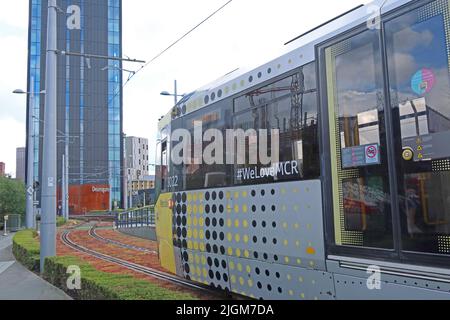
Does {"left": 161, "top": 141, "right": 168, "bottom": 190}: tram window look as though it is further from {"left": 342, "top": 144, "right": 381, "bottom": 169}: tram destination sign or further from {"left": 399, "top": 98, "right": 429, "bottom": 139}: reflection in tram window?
{"left": 399, "top": 98, "right": 429, "bottom": 139}: reflection in tram window

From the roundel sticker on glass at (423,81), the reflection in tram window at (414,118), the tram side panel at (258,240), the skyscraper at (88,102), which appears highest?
the skyscraper at (88,102)

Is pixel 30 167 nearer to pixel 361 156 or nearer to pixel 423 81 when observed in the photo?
pixel 361 156

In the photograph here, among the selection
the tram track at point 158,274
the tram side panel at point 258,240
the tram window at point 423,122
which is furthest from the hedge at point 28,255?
the tram window at point 423,122

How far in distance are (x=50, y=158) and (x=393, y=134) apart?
9754 millimetres

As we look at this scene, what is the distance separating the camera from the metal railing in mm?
24695

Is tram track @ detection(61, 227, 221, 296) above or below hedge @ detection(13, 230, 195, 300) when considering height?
below

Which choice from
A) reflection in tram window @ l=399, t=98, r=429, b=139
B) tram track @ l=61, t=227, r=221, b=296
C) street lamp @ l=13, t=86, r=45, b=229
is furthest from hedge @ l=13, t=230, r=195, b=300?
street lamp @ l=13, t=86, r=45, b=229

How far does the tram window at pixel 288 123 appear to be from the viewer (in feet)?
18.6

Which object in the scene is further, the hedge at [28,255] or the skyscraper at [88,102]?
the skyscraper at [88,102]

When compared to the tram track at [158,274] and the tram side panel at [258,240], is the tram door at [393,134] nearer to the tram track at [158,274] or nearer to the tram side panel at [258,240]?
the tram side panel at [258,240]

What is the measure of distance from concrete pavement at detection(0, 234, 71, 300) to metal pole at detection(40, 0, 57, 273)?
26.7 inches

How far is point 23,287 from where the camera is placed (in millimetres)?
10133

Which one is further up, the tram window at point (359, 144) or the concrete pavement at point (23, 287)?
the tram window at point (359, 144)

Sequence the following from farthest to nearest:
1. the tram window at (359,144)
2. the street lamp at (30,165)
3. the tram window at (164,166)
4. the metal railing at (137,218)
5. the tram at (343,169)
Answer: the street lamp at (30,165) → the metal railing at (137,218) → the tram window at (164,166) → the tram window at (359,144) → the tram at (343,169)
